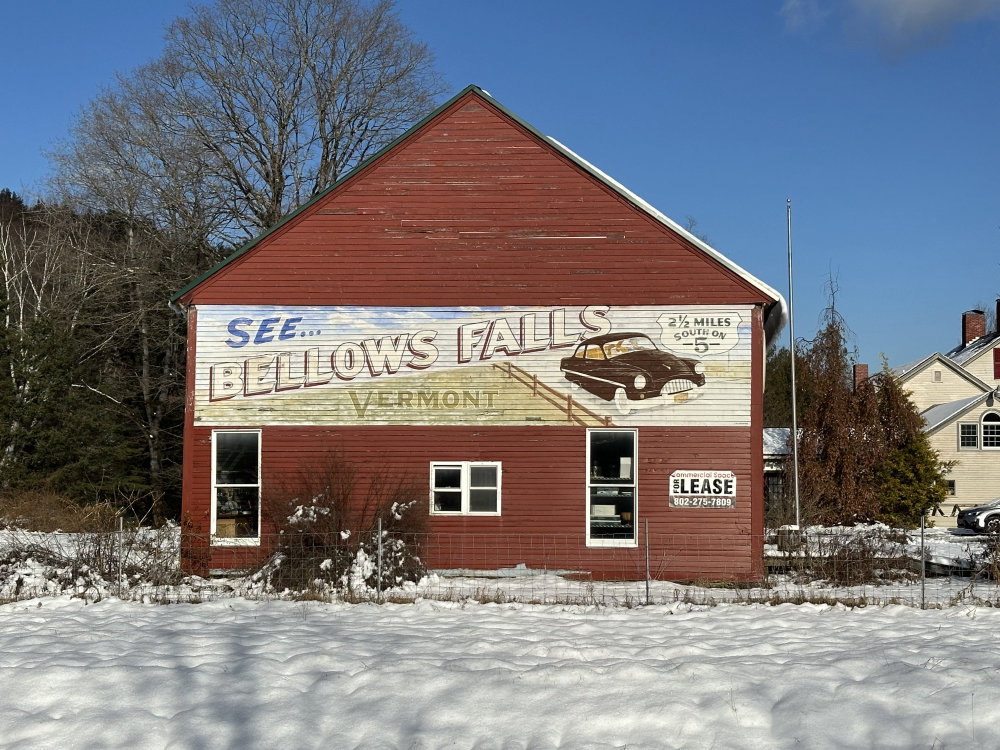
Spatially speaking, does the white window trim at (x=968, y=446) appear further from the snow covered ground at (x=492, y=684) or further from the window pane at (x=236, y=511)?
the window pane at (x=236, y=511)

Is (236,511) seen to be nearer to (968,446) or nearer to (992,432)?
(968,446)

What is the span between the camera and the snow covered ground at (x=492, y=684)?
25.8ft

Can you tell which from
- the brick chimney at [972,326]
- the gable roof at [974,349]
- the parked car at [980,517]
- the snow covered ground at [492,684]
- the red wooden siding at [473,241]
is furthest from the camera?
the brick chimney at [972,326]

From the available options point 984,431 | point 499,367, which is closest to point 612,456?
point 499,367

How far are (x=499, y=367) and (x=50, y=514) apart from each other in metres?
11.7

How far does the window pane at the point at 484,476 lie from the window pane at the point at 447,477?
0.83 ft

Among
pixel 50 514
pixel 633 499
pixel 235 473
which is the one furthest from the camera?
pixel 50 514

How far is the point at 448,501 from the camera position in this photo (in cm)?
1758

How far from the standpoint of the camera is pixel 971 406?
4116cm

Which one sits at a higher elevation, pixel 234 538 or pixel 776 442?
pixel 776 442

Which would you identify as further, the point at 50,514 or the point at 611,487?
the point at 50,514

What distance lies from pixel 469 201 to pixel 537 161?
4.81 ft

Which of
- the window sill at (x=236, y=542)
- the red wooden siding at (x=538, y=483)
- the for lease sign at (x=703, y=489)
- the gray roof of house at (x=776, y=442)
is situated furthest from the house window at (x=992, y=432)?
the window sill at (x=236, y=542)

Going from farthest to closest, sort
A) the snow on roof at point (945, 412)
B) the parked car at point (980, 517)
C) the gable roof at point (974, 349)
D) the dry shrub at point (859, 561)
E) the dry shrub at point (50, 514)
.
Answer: the gable roof at point (974, 349) → the snow on roof at point (945, 412) → the parked car at point (980, 517) → the dry shrub at point (50, 514) → the dry shrub at point (859, 561)
